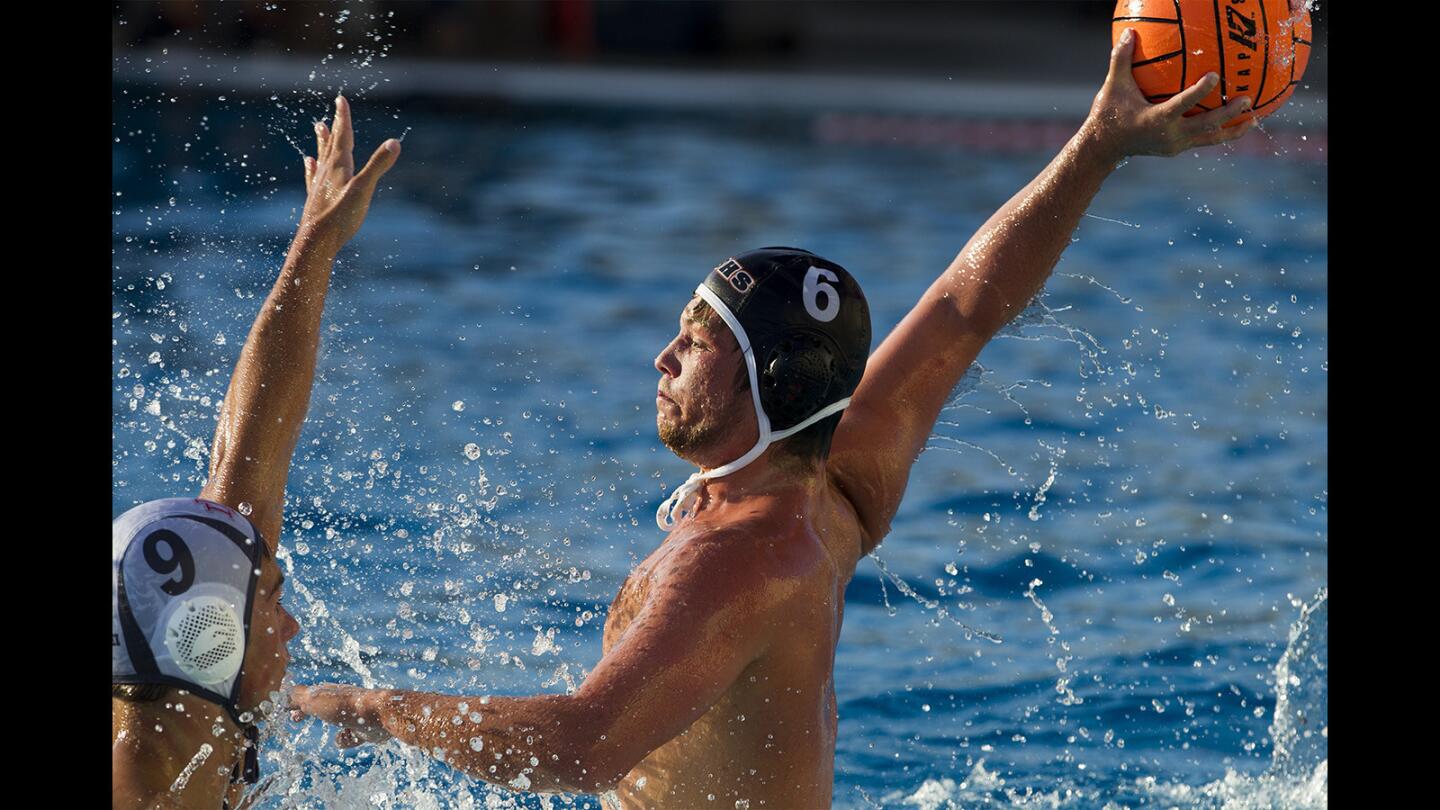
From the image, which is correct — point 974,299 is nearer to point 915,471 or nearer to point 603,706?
point 603,706

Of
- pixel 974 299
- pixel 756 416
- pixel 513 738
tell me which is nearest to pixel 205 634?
pixel 513 738

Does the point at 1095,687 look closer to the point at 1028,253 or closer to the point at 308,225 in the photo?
the point at 1028,253

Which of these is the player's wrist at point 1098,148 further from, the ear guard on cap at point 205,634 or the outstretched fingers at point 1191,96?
the ear guard on cap at point 205,634

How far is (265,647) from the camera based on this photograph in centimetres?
246

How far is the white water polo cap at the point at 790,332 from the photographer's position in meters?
2.71

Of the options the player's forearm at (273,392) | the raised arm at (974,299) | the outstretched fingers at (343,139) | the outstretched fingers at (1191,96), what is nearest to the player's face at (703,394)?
the raised arm at (974,299)

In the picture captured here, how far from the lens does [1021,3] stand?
16.6 metres

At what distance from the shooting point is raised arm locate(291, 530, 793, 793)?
2361mm

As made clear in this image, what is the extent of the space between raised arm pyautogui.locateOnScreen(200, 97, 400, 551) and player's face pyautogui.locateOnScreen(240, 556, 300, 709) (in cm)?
50

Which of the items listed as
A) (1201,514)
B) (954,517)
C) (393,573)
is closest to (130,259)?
(393,573)

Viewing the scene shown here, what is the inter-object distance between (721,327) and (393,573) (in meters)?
2.78

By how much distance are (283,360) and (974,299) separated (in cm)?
139

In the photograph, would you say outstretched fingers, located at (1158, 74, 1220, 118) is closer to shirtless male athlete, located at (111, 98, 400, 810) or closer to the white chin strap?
the white chin strap

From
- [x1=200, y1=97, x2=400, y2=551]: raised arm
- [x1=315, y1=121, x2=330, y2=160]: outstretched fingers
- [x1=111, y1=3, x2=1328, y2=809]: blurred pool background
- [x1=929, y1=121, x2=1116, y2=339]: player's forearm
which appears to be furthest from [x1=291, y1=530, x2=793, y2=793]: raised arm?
[x1=315, y1=121, x2=330, y2=160]: outstretched fingers
